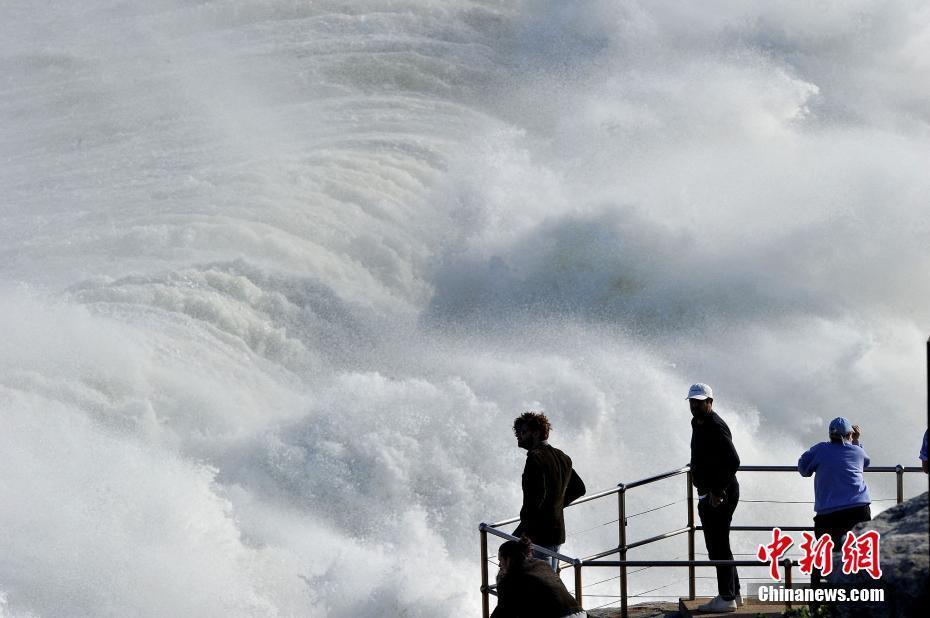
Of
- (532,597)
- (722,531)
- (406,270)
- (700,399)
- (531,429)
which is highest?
(406,270)

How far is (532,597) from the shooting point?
6145mm

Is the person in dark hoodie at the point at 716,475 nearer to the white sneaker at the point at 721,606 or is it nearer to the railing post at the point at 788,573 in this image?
the white sneaker at the point at 721,606

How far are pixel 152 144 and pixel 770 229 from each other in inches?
373

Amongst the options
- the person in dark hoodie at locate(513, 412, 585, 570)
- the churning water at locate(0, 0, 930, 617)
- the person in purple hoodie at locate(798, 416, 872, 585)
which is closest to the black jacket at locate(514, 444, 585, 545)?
the person in dark hoodie at locate(513, 412, 585, 570)

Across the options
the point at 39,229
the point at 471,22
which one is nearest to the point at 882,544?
the point at 39,229

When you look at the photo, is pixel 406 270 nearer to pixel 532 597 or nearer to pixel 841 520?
pixel 841 520

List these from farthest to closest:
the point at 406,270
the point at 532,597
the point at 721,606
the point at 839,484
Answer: the point at 406,270 → the point at 721,606 → the point at 839,484 → the point at 532,597

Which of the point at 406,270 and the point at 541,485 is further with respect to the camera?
the point at 406,270

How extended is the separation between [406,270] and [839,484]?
11735 mm

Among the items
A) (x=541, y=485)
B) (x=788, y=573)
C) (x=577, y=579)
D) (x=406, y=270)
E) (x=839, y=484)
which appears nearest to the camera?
(x=788, y=573)

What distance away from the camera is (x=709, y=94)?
22281 millimetres

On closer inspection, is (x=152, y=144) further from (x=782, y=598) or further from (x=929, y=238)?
(x=782, y=598)

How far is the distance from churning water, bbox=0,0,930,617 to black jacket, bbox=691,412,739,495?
470 cm

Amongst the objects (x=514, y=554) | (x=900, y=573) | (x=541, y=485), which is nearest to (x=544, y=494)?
(x=541, y=485)
